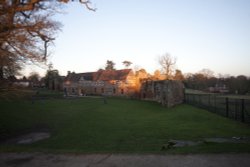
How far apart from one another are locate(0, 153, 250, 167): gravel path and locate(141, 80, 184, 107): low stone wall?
90.1ft

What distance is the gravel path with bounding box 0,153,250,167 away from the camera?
558cm

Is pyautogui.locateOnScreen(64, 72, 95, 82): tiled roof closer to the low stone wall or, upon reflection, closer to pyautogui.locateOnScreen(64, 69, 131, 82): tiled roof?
pyautogui.locateOnScreen(64, 69, 131, 82): tiled roof

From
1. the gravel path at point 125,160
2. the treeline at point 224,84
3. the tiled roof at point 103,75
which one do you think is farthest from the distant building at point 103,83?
the gravel path at point 125,160

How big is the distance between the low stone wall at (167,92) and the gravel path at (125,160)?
90.1ft

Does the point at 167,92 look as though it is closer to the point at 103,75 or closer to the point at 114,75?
the point at 114,75

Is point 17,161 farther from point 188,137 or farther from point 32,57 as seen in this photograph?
point 188,137

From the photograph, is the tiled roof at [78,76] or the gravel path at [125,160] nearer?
the gravel path at [125,160]

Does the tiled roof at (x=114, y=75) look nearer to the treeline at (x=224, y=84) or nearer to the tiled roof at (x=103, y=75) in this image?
the tiled roof at (x=103, y=75)

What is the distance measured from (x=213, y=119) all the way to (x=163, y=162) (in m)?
16.4

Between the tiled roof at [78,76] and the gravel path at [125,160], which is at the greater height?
the tiled roof at [78,76]

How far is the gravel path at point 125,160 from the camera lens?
18.3 ft

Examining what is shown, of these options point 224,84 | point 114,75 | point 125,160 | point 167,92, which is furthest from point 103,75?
point 125,160

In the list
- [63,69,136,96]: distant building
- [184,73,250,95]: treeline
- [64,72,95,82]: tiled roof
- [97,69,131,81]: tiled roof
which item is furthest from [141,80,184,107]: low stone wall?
[64,72,95,82]: tiled roof

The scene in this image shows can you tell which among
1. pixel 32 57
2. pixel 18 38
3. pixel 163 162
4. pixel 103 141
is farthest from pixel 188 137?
pixel 18 38
